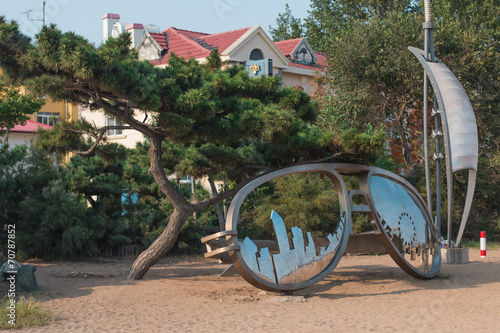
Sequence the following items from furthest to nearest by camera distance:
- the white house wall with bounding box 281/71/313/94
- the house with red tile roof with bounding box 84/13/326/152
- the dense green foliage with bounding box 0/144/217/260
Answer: the white house wall with bounding box 281/71/313/94 → the house with red tile roof with bounding box 84/13/326/152 → the dense green foliage with bounding box 0/144/217/260

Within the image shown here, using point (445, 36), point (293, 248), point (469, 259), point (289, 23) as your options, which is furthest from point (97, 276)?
point (289, 23)

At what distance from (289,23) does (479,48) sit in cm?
2706

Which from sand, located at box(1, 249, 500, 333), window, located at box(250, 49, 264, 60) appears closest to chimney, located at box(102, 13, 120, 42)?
window, located at box(250, 49, 264, 60)

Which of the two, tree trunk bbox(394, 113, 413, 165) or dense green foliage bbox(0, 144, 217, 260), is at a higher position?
tree trunk bbox(394, 113, 413, 165)

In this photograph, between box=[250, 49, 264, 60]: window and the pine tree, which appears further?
box=[250, 49, 264, 60]: window

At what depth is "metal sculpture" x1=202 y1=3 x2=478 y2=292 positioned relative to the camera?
381 inches

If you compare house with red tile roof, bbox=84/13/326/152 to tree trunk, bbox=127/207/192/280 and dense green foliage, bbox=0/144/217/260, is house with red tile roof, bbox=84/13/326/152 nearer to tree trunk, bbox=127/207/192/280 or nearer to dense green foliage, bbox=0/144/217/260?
dense green foliage, bbox=0/144/217/260

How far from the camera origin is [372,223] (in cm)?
1138

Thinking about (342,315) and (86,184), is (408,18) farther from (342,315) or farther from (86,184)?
(342,315)

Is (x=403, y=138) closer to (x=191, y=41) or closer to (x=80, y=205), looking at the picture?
(x=191, y=41)

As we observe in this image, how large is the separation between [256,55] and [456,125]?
1537cm

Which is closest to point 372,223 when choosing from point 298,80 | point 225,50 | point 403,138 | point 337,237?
point 337,237

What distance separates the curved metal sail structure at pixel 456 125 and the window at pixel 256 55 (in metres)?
13.8

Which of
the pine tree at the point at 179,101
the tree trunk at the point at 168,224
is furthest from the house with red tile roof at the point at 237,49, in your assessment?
the tree trunk at the point at 168,224
